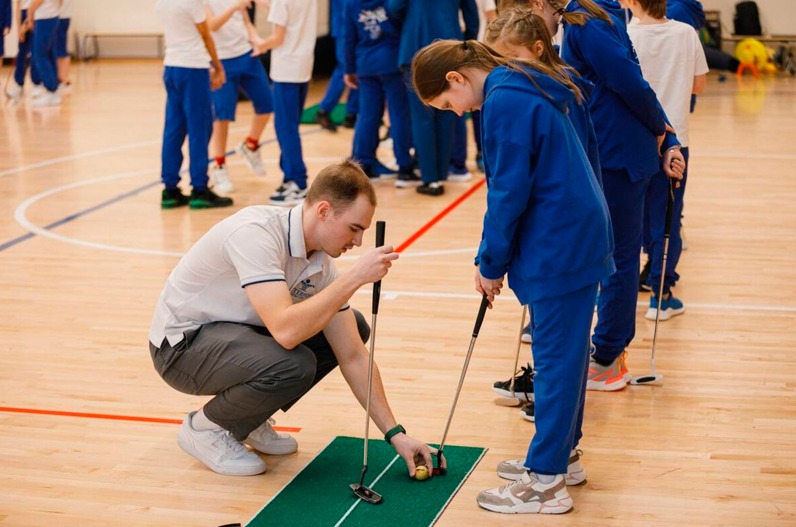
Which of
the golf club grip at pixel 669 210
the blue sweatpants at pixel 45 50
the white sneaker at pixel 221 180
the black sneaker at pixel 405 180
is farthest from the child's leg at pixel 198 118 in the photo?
the blue sweatpants at pixel 45 50

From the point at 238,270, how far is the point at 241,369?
31 cm

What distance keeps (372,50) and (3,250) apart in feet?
9.28

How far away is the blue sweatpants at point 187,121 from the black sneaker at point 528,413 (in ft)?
13.0

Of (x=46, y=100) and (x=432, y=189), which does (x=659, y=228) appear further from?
(x=46, y=100)

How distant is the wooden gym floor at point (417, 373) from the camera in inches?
133

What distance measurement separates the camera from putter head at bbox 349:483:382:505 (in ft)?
10.7

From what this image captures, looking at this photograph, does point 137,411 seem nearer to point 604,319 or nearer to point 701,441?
point 604,319

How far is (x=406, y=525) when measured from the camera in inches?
124

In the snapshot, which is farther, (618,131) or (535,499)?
(618,131)

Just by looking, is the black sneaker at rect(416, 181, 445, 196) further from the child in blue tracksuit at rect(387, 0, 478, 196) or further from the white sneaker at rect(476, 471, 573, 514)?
the white sneaker at rect(476, 471, 573, 514)

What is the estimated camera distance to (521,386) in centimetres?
412

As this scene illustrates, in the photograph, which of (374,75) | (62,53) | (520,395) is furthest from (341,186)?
(62,53)

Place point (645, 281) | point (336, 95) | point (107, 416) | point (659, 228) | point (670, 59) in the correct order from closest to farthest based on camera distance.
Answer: point (107, 416) < point (670, 59) < point (659, 228) < point (645, 281) < point (336, 95)

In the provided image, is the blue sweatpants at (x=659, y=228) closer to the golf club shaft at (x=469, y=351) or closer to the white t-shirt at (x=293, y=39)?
the golf club shaft at (x=469, y=351)
